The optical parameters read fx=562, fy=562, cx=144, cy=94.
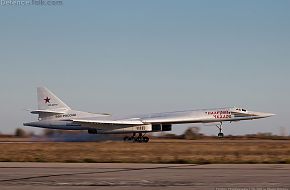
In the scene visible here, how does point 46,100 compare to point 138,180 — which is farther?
point 46,100

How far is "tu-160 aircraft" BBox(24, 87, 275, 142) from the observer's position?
59.5 m

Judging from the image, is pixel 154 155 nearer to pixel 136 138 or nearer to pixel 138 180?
pixel 138 180

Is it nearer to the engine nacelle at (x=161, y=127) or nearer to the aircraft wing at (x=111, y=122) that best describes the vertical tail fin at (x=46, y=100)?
the aircraft wing at (x=111, y=122)

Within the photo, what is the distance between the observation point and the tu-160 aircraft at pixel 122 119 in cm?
5953

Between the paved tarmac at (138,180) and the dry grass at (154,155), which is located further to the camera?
the dry grass at (154,155)

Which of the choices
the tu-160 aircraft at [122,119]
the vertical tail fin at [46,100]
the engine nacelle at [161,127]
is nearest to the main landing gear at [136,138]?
the tu-160 aircraft at [122,119]

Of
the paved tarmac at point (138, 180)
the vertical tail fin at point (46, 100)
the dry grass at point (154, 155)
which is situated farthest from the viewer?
the vertical tail fin at point (46, 100)

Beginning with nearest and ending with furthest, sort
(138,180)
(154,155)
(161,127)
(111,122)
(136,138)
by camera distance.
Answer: (138,180)
(154,155)
(136,138)
(111,122)
(161,127)

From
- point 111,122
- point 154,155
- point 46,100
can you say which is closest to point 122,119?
point 111,122

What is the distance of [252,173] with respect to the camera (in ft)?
59.9

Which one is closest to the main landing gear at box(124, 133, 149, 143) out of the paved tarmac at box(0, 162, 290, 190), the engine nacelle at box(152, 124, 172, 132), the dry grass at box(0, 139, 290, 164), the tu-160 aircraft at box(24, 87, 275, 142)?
the tu-160 aircraft at box(24, 87, 275, 142)

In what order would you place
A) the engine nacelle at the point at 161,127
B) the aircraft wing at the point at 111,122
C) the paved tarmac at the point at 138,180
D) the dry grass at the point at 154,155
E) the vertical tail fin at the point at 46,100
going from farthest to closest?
the vertical tail fin at the point at 46,100 < the engine nacelle at the point at 161,127 < the aircraft wing at the point at 111,122 < the dry grass at the point at 154,155 < the paved tarmac at the point at 138,180

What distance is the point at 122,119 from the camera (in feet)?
201

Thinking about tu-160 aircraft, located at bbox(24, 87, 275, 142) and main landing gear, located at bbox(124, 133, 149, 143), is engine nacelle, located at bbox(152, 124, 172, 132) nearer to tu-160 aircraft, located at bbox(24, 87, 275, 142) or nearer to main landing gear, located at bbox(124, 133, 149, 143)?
Answer: tu-160 aircraft, located at bbox(24, 87, 275, 142)
